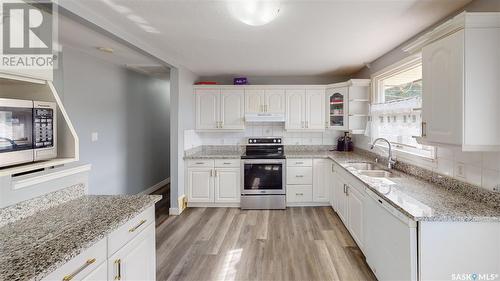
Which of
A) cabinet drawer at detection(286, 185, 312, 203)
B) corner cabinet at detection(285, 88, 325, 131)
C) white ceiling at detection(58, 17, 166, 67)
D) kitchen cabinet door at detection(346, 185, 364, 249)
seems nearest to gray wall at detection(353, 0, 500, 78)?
corner cabinet at detection(285, 88, 325, 131)

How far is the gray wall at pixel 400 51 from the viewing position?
1665 mm

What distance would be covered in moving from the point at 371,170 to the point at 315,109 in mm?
1589

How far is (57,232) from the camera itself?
1.15 m

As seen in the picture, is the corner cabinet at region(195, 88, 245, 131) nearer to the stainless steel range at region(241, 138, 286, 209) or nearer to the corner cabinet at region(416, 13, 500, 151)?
the stainless steel range at region(241, 138, 286, 209)

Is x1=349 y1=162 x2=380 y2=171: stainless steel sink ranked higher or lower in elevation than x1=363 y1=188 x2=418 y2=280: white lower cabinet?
higher

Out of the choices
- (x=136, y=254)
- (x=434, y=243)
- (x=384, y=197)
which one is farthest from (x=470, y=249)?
(x=136, y=254)

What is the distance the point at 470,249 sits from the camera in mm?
1469

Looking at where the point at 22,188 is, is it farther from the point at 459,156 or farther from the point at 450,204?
the point at 459,156

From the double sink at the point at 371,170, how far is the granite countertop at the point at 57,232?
2475mm

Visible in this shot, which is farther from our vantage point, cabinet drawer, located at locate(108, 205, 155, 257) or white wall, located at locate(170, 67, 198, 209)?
white wall, located at locate(170, 67, 198, 209)

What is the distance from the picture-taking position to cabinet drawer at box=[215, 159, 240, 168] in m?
3.96

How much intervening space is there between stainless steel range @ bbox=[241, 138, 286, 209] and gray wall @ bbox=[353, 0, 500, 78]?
6.44ft

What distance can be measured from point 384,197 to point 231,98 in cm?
307

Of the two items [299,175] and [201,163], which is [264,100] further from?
[201,163]
